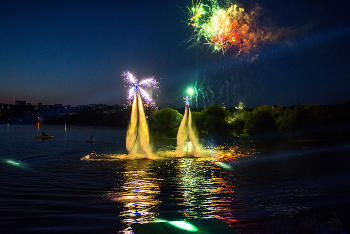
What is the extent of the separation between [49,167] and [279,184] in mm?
28168

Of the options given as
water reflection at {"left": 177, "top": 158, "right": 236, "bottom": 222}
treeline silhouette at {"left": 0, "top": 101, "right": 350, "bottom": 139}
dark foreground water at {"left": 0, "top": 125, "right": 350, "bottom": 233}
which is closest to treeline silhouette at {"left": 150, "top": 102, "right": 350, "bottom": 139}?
treeline silhouette at {"left": 0, "top": 101, "right": 350, "bottom": 139}

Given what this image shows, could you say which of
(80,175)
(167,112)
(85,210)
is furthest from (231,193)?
(167,112)

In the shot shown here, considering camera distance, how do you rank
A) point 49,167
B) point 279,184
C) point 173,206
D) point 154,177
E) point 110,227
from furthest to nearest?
point 49,167, point 154,177, point 279,184, point 173,206, point 110,227

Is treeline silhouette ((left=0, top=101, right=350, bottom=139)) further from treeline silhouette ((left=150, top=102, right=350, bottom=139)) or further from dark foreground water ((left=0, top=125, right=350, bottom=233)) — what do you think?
dark foreground water ((left=0, top=125, right=350, bottom=233))

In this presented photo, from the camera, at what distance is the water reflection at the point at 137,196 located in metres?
15.2

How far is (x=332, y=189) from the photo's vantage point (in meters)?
24.5

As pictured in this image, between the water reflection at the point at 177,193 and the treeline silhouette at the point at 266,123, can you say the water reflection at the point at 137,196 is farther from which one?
the treeline silhouette at the point at 266,123

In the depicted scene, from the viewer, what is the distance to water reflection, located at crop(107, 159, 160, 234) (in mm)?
15164

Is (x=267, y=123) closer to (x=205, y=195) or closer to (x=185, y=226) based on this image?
(x=205, y=195)

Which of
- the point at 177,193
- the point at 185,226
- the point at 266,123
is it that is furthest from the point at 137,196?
the point at 266,123

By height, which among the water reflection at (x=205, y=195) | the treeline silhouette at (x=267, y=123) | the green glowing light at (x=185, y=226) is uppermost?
the treeline silhouette at (x=267, y=123)

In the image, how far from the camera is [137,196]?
20.9 metres

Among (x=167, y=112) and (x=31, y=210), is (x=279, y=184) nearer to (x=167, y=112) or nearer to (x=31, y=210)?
(x=31, y=210)

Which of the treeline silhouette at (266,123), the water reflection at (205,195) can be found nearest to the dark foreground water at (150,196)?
the water reflection at (205,195)
